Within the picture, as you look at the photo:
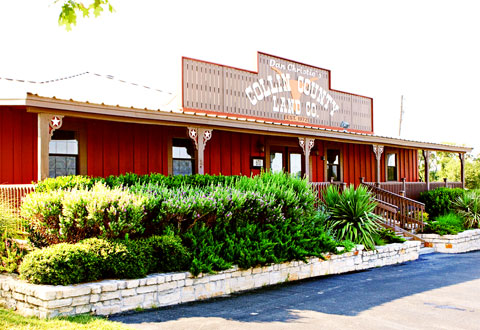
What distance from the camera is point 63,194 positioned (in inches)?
346

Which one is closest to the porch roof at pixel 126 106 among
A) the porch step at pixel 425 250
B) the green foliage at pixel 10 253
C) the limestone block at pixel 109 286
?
the green foliage at pixel 10 253

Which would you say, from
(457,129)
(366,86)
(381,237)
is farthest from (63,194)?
(457,129)

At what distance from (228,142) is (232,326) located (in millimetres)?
9754

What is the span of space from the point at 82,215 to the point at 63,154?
4665mm

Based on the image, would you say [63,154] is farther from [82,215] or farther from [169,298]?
[169,298]

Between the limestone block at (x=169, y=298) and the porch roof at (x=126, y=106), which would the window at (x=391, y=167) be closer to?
the porch roof at (x=126, y=106)

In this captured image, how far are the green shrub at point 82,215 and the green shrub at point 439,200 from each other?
48.7 feet

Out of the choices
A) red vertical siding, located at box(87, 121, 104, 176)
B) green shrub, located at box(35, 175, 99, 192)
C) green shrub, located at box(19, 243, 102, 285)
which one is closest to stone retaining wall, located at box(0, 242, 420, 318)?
green shrub, located at box(19, 243, 102, 285)

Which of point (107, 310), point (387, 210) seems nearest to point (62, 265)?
point (107, 310)

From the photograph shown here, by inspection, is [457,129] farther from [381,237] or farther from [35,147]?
[35,147]

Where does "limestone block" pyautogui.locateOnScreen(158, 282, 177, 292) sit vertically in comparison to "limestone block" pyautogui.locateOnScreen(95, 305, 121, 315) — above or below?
above

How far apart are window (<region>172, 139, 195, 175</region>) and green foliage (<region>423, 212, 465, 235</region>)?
8.39m

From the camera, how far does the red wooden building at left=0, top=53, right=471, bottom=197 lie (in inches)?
459

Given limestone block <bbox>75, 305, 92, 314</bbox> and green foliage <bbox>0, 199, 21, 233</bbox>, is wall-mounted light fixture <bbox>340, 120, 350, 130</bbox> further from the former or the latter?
limestone block <bbox>75, 305, 92, 314</bbox>
